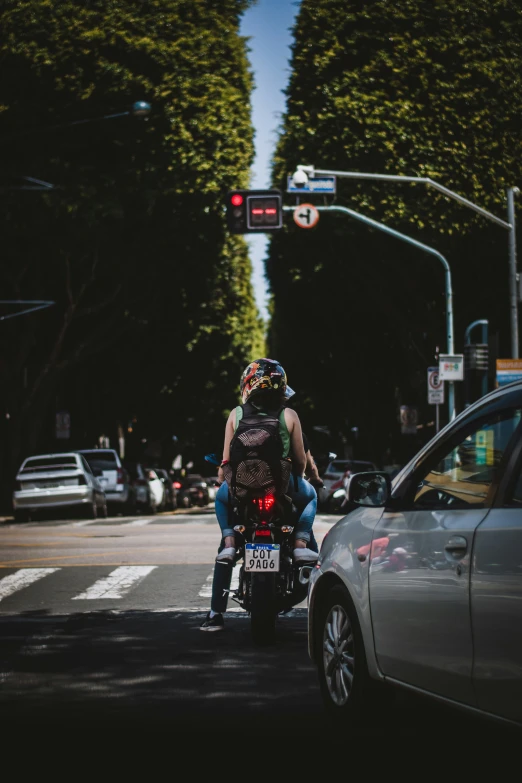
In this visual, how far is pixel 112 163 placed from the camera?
30.8 m

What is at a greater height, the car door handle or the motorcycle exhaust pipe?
the car door handle

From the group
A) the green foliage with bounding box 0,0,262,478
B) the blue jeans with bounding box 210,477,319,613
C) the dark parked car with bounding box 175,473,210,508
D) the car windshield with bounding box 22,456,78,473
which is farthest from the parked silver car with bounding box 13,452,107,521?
the dark parked car with bounding box 175,473,210,508

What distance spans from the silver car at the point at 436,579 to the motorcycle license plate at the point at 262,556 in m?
1.69

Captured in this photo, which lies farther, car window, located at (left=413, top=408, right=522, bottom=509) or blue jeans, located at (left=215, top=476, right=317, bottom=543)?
blue jeans, located at (left=215, top=476, right=317, bottom=543)

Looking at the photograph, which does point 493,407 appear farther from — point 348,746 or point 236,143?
point 236,143

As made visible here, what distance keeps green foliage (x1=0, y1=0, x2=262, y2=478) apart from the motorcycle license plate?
833 inches

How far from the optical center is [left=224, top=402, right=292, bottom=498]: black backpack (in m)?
7.91

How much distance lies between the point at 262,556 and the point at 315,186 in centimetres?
1411

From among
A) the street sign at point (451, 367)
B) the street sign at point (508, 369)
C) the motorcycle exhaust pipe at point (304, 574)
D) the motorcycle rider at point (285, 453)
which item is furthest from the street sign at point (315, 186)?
the motorcycle exhaust pipe at point (304, 574)

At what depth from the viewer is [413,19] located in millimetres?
31391

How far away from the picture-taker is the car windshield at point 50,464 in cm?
2745

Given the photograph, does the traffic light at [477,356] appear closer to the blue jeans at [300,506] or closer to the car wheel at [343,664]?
the blue jeans at [300,506]

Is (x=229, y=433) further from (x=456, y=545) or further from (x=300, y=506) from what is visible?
(x=456, y=545)

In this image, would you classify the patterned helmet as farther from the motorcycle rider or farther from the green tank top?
the green tank top
